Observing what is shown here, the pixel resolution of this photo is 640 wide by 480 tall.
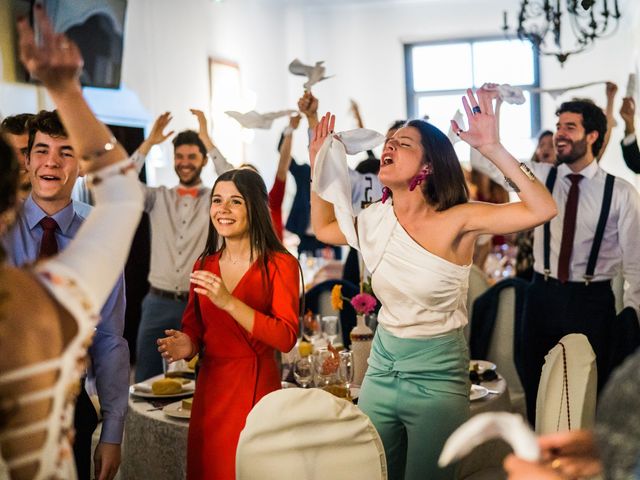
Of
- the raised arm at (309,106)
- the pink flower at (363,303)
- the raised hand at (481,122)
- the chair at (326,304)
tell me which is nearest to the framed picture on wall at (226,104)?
the chair at (326,304)

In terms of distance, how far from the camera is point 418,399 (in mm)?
2488

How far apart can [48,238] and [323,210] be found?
37.7 inches

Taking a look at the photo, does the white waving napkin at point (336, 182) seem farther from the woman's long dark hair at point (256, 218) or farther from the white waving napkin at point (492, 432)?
the white waving napkin at point (492, 432)

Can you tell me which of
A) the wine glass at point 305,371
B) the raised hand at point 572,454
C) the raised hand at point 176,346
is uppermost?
the raised hand at point 572,454

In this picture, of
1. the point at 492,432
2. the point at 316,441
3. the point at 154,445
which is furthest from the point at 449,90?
the point at 492,432

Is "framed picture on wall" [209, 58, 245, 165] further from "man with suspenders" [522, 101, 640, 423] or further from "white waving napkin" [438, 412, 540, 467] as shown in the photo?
"white waving napkin" [438, 412, 540, 467]

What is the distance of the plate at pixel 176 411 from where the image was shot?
9.10 feet

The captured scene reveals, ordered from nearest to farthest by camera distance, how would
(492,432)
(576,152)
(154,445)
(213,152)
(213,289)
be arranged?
1. (492,432)
2. (213,289)
3. (154,445)
4. (576,152)
5. (213,152)

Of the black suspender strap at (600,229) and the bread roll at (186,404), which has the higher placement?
the black suspender strap at (600,229)

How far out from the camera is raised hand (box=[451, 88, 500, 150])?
2.45 m

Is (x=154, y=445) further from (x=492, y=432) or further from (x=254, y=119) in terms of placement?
(x=492, y=432)

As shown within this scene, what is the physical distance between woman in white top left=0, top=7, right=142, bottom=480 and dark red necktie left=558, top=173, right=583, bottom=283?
3.13 m

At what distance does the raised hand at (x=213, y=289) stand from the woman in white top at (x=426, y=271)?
489mm

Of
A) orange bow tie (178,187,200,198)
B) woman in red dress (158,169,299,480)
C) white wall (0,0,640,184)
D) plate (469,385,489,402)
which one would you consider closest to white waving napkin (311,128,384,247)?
woman in red dress (158,169,299,480)
